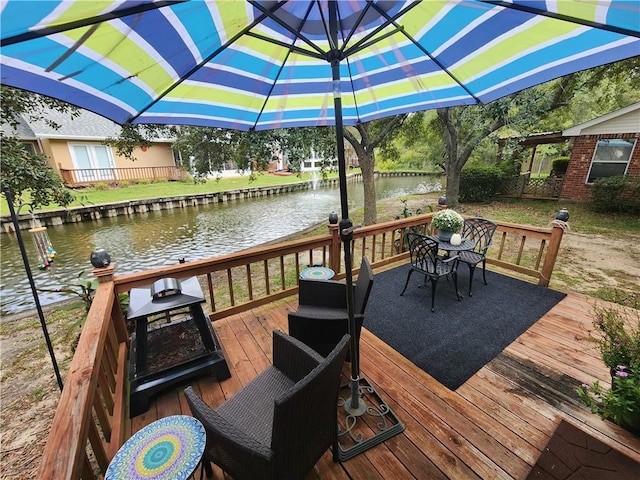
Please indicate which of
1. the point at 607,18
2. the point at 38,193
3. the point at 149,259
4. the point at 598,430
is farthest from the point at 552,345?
the point at 149,259

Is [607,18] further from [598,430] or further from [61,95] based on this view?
[61,95]

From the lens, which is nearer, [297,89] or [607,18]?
[607,18]

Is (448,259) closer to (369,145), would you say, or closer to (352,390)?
(352,390)

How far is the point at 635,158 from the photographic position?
8.40 m

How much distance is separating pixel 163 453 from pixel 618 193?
39.9ft

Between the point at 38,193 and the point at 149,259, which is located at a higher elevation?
the point at 38,193

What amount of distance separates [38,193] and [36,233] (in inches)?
166

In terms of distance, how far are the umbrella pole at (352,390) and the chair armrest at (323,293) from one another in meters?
0.66

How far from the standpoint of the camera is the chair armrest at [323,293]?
8.02 ft

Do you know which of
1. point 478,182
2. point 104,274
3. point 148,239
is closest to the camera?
point 104,274

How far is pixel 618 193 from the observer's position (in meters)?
8.20

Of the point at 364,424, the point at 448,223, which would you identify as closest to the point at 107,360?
the point at 364,424

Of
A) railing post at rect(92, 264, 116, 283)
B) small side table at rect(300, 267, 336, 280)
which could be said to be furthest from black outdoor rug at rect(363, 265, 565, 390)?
railing post at rect(92, 264, 116, 283)

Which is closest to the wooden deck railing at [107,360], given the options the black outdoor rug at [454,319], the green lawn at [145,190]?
the black outdoor rug at [454,319]
